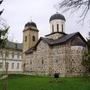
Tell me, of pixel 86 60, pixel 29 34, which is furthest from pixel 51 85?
pixel 29 34

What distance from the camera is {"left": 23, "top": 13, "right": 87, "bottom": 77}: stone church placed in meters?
35.1

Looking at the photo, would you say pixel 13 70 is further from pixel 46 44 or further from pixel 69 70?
pixel 69 70

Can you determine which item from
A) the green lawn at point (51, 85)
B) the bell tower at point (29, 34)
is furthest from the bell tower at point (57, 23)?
the green lawn at point (51, 85)

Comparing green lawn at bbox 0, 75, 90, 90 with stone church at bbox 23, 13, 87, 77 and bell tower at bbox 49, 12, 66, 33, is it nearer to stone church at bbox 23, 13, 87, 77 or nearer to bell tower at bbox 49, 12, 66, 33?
stone church at bbox 23, 13, 87, 77

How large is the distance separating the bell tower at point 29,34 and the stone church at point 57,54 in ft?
7.33

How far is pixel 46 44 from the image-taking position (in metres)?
39.5

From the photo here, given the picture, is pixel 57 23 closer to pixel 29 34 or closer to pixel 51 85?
pixel 29 34

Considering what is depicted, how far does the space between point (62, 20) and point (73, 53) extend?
33.5 feet

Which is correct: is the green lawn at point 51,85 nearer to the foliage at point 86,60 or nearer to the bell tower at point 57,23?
the foliage at point 86,60

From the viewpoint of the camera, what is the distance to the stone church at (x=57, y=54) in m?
35.1

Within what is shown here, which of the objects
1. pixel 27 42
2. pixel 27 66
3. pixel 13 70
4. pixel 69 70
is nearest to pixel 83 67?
pixel 69 70

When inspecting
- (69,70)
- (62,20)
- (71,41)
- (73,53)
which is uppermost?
(62,20)

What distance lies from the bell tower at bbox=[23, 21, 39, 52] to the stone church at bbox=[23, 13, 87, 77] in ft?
7.33

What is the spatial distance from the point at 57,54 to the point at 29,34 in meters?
14.1
